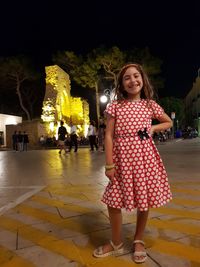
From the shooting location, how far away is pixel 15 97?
4631cm

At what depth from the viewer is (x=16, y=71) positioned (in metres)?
39.8

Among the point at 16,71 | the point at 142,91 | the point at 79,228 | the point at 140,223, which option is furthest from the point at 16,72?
the point at 140,223

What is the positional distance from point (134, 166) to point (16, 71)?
38.9m

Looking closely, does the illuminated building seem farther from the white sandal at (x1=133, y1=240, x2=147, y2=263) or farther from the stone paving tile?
the white sandal at (x1=133, y1=240, x2=147, y2=263)

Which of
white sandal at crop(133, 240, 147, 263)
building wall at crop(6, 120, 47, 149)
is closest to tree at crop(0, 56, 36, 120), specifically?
building wall at crop(6, 120, 47, 149)

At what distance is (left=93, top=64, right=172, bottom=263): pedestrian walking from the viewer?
292 centimetres

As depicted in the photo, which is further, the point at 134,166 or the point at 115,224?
the point at 115,224

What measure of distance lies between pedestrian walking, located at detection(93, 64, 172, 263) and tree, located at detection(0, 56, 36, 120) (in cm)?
3785

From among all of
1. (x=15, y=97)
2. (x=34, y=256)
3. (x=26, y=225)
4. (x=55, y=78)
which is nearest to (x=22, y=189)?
(x=26, y=225)

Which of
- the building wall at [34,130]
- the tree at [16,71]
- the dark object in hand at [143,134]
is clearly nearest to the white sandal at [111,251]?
the dark object in hand at [143,134]

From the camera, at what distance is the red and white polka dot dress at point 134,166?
291 cm

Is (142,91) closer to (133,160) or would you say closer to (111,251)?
(133,160)

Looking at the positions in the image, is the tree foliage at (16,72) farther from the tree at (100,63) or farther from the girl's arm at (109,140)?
the girl's arm at (109,140)

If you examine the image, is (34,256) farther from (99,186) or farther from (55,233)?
(99,186)
